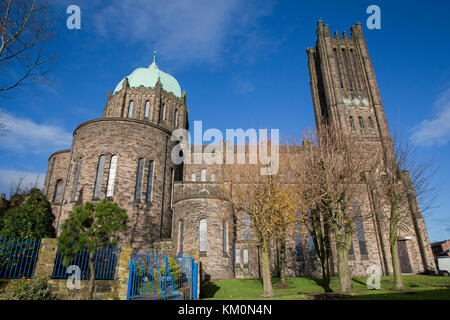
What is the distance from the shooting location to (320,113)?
37.8m

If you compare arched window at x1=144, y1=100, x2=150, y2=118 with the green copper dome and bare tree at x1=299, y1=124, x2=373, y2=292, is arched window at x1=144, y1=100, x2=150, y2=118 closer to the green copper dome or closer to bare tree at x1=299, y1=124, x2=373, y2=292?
the green copper dome

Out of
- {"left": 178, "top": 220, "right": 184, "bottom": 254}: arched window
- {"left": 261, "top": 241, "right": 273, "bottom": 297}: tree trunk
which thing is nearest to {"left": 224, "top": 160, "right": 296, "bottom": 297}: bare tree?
{"left": 261, "top": 241, "right": 273, "bottom": 297}: tree trunk

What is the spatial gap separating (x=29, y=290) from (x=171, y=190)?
48.2 ft

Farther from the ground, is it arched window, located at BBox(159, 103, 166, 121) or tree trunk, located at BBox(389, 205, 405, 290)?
arched window, located at BBox(159, 103, 166, 121)

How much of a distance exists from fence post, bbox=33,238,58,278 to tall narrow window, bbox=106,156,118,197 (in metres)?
9.01

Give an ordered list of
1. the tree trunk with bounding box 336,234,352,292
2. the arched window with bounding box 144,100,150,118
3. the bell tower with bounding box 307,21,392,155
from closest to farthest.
→ the tree trunk with bounding box 336,234,352,292 < the arched window with bounding box 144,100,150,118 < the bell tower with bounding box 307,21,392,155

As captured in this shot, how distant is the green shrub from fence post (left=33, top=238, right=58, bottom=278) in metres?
0.41

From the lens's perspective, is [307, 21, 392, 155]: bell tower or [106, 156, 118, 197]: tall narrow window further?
[307, 21, 392, 155]: bell tower

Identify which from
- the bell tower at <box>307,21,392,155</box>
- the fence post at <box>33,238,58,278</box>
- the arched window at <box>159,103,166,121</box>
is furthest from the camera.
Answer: the bell tower at <box>307,21,392,155</box>

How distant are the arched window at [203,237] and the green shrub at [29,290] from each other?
10.6 meters

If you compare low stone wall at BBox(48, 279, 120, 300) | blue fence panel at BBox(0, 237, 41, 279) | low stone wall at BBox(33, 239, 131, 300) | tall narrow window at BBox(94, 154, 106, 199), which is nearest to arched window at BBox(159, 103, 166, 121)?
tall narrow window at BBox(94, 154, 106, 199)

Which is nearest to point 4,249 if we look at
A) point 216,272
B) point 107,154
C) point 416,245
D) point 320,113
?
point 107,154

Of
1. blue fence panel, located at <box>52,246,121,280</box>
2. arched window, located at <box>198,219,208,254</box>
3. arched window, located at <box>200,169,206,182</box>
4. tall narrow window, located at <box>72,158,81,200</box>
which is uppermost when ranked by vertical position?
arched window, located at <box>200,169,206,182</box>

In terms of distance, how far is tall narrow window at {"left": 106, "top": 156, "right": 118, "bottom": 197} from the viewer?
2028 cm
